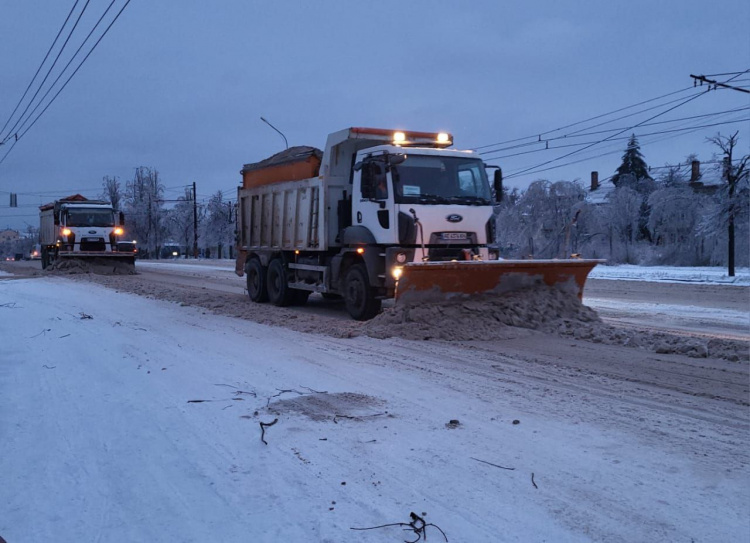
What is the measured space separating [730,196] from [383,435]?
29273 millimetres

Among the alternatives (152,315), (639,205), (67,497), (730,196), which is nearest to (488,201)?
(152,315)

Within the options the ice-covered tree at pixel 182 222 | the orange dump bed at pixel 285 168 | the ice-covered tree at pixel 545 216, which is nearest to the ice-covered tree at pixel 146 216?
the ice-covered tree at pixel 182 222

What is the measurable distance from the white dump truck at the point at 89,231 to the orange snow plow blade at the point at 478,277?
20.5m

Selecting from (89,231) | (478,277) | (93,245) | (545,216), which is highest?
(545,216)

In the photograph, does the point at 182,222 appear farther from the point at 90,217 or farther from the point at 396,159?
the point at 396,159

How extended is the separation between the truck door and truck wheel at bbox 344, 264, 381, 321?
0.79 meters

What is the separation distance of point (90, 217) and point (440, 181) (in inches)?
830

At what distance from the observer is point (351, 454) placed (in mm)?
4523

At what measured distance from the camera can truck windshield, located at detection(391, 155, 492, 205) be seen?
10570 mm

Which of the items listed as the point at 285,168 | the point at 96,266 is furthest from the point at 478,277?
the point at 96,266

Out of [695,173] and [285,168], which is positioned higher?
[695,173]

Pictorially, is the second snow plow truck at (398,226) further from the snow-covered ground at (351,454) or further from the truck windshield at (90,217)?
the truck windshield at (90,217)

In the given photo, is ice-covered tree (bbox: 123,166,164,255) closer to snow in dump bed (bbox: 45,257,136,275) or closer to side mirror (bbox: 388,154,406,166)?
snow in dump bed (bbox: 45,257,136,275)

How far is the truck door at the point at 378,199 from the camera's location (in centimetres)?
1055
